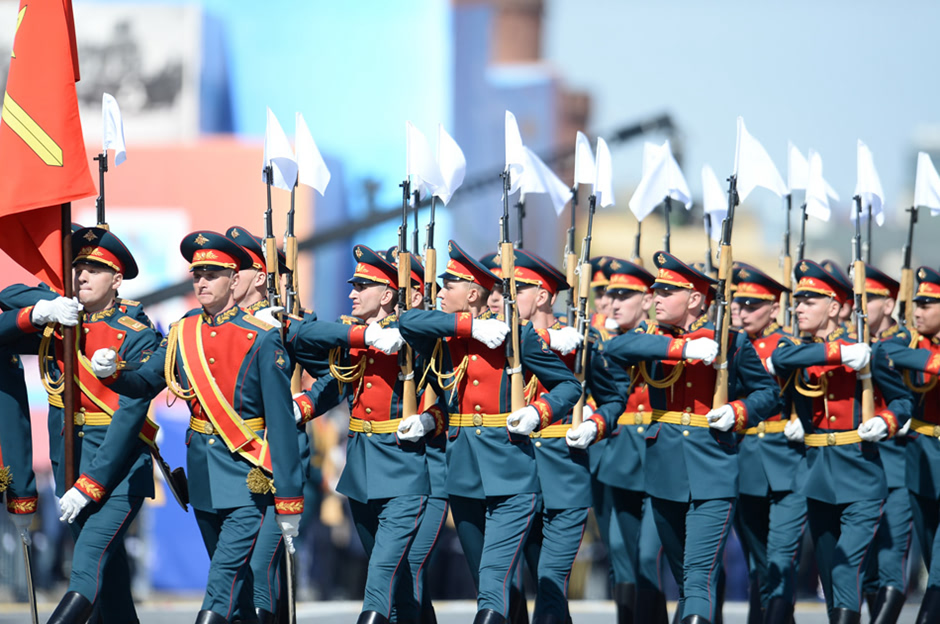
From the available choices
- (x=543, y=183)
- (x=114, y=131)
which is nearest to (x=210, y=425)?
(x=114, y=131)

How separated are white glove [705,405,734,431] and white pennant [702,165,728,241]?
7.65 ft

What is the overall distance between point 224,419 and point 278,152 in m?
1.71

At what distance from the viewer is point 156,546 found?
14.7m

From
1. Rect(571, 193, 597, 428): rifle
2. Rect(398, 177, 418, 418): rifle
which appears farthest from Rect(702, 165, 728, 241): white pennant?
Rect(398, 177, 418, 418): rifle

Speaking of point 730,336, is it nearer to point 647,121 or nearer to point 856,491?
point 856,491

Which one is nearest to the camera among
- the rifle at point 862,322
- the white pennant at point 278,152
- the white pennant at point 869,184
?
the white pennant at point 278,152

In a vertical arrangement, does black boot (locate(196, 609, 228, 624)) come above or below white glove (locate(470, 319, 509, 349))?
below

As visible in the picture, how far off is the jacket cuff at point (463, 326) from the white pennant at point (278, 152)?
1.47 metres

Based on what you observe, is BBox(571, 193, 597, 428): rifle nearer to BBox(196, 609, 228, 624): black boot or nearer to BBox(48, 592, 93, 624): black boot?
BBox(196, 609, 228, 624): black boot

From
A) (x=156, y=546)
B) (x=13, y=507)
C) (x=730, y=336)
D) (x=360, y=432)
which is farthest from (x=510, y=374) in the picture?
(x=156, y=546)

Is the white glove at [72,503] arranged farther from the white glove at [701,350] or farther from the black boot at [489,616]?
the white glove at [701,350]

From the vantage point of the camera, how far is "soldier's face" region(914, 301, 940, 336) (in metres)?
9.36

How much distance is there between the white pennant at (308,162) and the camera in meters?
8.34

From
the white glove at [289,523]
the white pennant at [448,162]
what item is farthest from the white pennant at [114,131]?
the white glove at [289,523]
